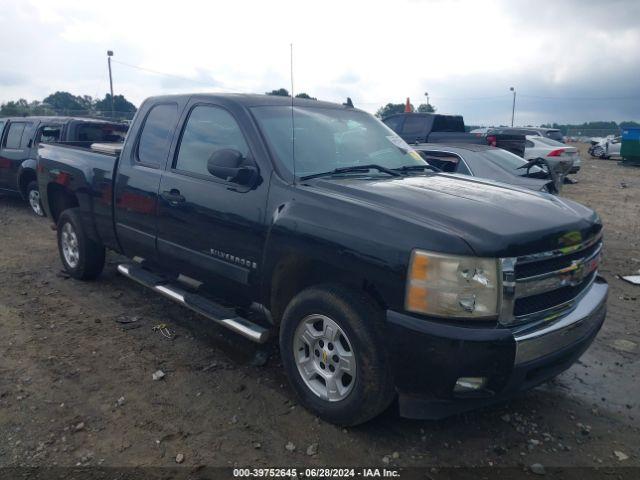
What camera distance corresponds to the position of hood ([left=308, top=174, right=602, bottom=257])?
2.66m

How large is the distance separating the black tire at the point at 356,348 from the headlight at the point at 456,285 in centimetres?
36

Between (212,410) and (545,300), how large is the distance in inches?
84.5

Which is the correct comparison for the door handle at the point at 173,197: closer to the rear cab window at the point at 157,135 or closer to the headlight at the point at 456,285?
the rear cab window at the point at 157,135

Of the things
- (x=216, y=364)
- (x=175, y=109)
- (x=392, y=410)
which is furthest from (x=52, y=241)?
(x=392, y=410)

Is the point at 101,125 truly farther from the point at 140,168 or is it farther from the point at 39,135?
the point at 140,168

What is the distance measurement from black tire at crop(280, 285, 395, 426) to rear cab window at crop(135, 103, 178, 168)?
201cm

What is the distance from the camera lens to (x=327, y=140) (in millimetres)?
3926

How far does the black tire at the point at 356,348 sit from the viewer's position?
2.81 metres

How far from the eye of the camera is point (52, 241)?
7.93 metres

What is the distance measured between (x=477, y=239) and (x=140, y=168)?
3131 millimetres

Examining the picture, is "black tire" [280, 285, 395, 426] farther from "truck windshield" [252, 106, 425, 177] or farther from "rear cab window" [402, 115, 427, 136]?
"rear cab window" [402, 115, 427, 136]

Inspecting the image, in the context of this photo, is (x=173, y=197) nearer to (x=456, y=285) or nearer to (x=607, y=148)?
(x=456, y=285)

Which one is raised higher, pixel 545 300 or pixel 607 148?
pixel 607 148

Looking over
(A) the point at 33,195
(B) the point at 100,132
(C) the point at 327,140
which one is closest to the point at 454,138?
(B) the point at 100,132
